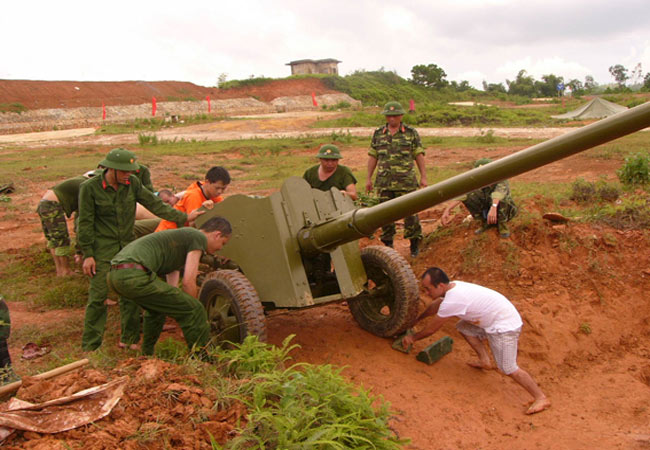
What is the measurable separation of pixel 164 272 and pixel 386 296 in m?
2.01

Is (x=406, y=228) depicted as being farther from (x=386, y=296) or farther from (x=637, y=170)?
(x=637, y=170)

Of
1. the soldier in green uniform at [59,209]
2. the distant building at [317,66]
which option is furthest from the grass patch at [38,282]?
the distant building at [317,66]

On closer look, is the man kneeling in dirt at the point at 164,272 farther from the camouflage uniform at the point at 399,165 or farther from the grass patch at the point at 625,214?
the grass patch at the point at 625,214

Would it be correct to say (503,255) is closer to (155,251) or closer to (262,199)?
(262,199)

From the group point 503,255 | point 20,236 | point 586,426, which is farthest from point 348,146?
point 586,426

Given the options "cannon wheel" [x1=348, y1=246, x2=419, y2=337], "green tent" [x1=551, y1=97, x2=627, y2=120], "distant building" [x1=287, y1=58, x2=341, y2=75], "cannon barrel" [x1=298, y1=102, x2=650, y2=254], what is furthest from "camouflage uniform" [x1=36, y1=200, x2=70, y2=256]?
"distant building" [x1=287, y1=58, x2=341, y2=75]

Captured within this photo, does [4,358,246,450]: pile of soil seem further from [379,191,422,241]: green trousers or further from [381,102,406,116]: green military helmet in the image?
[381,102,406,116]: green military helmet

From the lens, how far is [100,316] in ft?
15.4

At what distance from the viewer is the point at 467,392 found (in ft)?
14.5

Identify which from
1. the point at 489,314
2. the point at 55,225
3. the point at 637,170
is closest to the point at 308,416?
the point at 489,314

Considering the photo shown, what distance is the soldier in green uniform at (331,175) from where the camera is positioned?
5.70 meters

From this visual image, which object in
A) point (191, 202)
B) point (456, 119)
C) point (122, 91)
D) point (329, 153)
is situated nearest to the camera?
point (191, 202)

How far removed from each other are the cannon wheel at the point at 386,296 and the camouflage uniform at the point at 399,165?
4.54 feet

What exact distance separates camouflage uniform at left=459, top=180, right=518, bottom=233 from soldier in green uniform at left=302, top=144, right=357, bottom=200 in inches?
51.2
